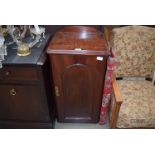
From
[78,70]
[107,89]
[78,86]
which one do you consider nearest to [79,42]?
[78,70]

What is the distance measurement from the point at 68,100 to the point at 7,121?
0.65 metres

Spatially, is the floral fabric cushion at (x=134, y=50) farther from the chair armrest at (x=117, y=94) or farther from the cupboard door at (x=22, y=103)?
the cupboard door at (x=22, y=103)

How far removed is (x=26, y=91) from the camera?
1429mm

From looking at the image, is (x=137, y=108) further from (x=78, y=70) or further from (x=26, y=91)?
(x=26, y=91)

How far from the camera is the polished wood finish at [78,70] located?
1.29 metres

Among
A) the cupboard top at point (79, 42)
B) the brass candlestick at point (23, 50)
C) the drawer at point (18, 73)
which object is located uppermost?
the cupboard top at point (79, 42)

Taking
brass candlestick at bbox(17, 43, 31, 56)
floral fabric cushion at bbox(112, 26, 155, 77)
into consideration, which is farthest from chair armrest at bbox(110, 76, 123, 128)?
brass candlestick at bbox(17, 43, 31, 56)

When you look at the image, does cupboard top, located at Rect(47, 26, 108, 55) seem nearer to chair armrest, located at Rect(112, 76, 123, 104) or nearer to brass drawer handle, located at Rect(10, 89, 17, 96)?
chair armrest, located at Rect(112, 76, 123, 104)

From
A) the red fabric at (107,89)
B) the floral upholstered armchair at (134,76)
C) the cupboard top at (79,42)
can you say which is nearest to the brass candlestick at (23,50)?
the cupboard top at (79,42)

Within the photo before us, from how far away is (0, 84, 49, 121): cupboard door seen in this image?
1.42 metres

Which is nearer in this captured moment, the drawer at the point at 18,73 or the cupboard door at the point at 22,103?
the drawer at the point at 18,73

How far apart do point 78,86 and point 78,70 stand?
168 mm

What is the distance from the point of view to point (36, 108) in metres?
1.55
